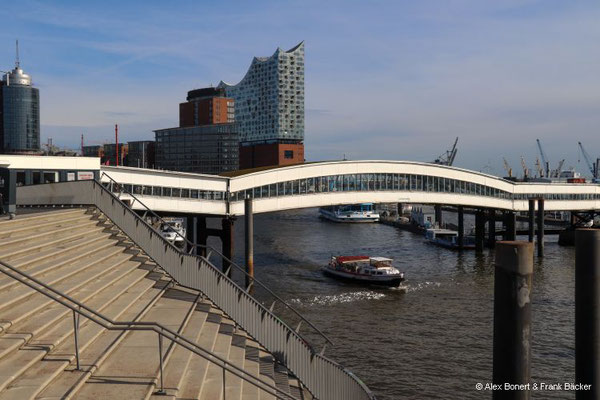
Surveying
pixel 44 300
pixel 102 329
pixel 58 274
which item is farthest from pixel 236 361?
pixel 58 274

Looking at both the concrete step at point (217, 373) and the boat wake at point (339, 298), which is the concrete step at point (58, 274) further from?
the boat wake at point (339, 298)

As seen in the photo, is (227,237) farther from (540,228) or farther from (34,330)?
→ (540,228)

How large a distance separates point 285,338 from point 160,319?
149 inches

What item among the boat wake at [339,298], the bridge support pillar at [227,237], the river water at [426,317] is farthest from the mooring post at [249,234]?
the boat wake at [339,298]

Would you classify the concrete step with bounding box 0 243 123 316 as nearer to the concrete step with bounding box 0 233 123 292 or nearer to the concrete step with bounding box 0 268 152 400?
the concrete step with bounding box 0 233 123 292

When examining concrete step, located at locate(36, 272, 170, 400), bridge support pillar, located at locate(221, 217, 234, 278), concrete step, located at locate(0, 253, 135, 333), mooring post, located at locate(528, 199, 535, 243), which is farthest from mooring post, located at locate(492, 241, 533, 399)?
mooring post, located at locate(528, 199, 535, 243)

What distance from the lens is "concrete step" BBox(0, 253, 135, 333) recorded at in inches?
459

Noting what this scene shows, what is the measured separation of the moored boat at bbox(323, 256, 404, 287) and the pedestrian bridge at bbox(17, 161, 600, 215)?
210 inches

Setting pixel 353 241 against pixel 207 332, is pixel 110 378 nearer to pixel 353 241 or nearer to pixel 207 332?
pixel 207 332

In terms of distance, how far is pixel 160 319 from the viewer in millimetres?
15156

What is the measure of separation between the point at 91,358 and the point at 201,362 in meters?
2.65

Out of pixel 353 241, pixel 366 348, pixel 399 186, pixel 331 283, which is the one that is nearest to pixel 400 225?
pixel 353 241

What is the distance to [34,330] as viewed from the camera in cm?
1141

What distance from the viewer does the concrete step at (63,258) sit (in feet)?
47.6
